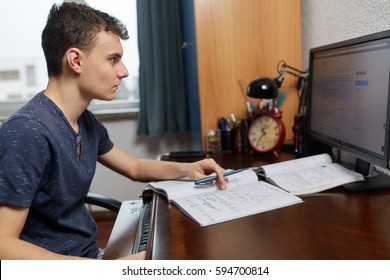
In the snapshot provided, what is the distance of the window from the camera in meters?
2.41

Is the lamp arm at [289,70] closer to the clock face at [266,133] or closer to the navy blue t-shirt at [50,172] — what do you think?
the clock face at [266,133]

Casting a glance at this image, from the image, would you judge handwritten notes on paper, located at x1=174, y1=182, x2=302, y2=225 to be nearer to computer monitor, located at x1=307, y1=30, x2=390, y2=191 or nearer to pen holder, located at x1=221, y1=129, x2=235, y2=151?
computer monitor, located at x1=307, y1=30, x2=390, y2=191

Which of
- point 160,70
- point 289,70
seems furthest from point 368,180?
point 160,70

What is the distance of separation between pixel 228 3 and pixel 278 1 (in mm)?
226

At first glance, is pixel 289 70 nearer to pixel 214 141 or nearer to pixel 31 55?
pixel 214 141

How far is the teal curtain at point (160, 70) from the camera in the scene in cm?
229

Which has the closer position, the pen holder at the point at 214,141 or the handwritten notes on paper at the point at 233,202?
the handwritten notes on paper at the point at 233,202

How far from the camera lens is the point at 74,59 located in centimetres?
98

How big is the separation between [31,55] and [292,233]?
2315 millimetres

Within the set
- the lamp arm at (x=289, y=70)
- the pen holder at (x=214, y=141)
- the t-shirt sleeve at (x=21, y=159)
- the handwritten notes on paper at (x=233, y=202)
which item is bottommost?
the handwritten notes on paper at (x=233, y=202)

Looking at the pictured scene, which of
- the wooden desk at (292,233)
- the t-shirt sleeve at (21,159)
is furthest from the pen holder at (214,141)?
the t-shirt sleeve at (21,159)

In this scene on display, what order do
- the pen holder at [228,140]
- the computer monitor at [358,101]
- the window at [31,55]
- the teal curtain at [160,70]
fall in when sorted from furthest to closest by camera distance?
1. the window at [31,55]
2. the teal curtain at [160,70]
3. the pen holder at [228,140]
4. the computer monitor at [358,101]
